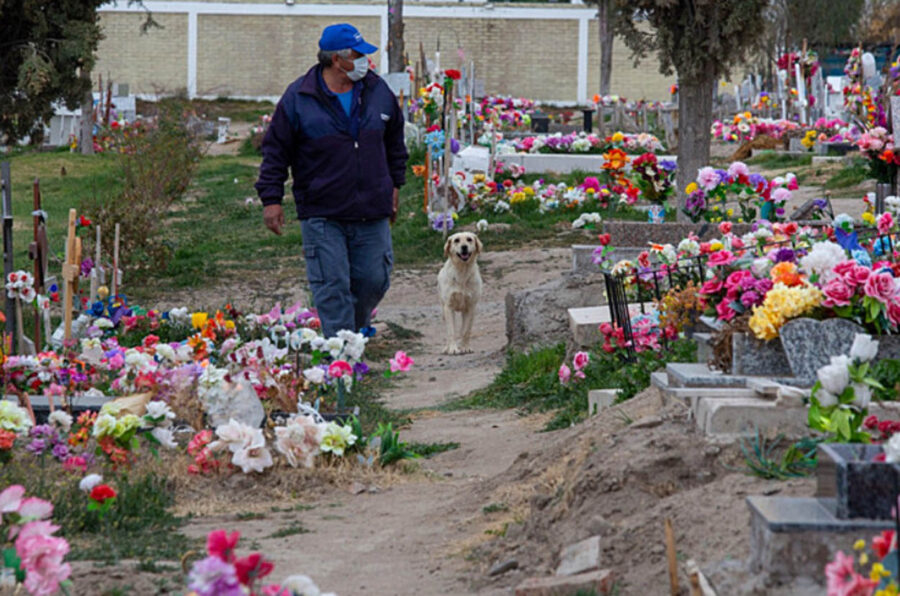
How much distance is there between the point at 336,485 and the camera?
19.7ft

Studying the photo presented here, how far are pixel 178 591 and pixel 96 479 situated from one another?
38.5 inches

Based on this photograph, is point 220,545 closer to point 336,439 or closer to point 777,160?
point 336,439

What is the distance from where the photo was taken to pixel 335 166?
24.7ft

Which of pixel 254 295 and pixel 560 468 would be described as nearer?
pixel 560 468

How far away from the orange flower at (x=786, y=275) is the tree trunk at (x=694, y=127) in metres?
8.74

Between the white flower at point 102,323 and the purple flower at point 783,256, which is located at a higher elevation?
the purple flower at point 783,256

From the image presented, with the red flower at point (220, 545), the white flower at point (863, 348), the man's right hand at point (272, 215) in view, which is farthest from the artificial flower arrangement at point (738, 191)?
the red flower at point (220, 545)

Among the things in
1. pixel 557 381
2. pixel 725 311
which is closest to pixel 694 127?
pixel 557 381

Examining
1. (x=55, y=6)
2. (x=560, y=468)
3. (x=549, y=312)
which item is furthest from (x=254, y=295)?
(x=560, y=468)

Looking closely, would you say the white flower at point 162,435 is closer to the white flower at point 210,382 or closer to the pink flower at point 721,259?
the white flower at point 210,382

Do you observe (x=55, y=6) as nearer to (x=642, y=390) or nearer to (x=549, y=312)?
(x=549, y=312)

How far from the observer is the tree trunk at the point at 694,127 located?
14.1 m

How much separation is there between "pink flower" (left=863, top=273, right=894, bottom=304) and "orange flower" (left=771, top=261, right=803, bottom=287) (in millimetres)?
311

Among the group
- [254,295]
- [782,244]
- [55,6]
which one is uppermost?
[55,6]
